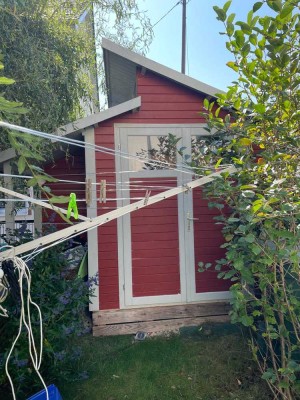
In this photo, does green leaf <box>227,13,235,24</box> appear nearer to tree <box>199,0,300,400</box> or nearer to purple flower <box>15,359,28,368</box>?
tree <box>199,0,300,400</box>

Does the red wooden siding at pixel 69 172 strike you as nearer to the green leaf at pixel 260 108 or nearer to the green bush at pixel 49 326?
the green bush at pixel 49 326

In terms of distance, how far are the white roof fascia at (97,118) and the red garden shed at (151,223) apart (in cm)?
1

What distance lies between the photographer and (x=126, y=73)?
17.2 ft

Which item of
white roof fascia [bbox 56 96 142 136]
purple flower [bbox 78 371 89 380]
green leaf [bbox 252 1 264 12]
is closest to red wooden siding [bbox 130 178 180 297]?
white roof fascia [bbox 56 96 142 136]

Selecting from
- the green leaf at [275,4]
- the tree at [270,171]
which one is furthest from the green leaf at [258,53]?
the green leaf at [275,4]

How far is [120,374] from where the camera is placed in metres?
3.17

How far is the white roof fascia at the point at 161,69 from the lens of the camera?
3.88 meters

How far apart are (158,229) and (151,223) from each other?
0.11 meters

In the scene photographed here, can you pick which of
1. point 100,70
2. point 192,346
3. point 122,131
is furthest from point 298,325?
point 100,70

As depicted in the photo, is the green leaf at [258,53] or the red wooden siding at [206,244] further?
the red wooden siding at [206,244]

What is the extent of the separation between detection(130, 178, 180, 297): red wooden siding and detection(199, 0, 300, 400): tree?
1336mm

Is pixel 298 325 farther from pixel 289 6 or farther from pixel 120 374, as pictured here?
pixel 289 6

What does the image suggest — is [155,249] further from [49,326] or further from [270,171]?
[270,171]

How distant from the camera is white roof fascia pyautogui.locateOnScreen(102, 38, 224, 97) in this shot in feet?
12.7
